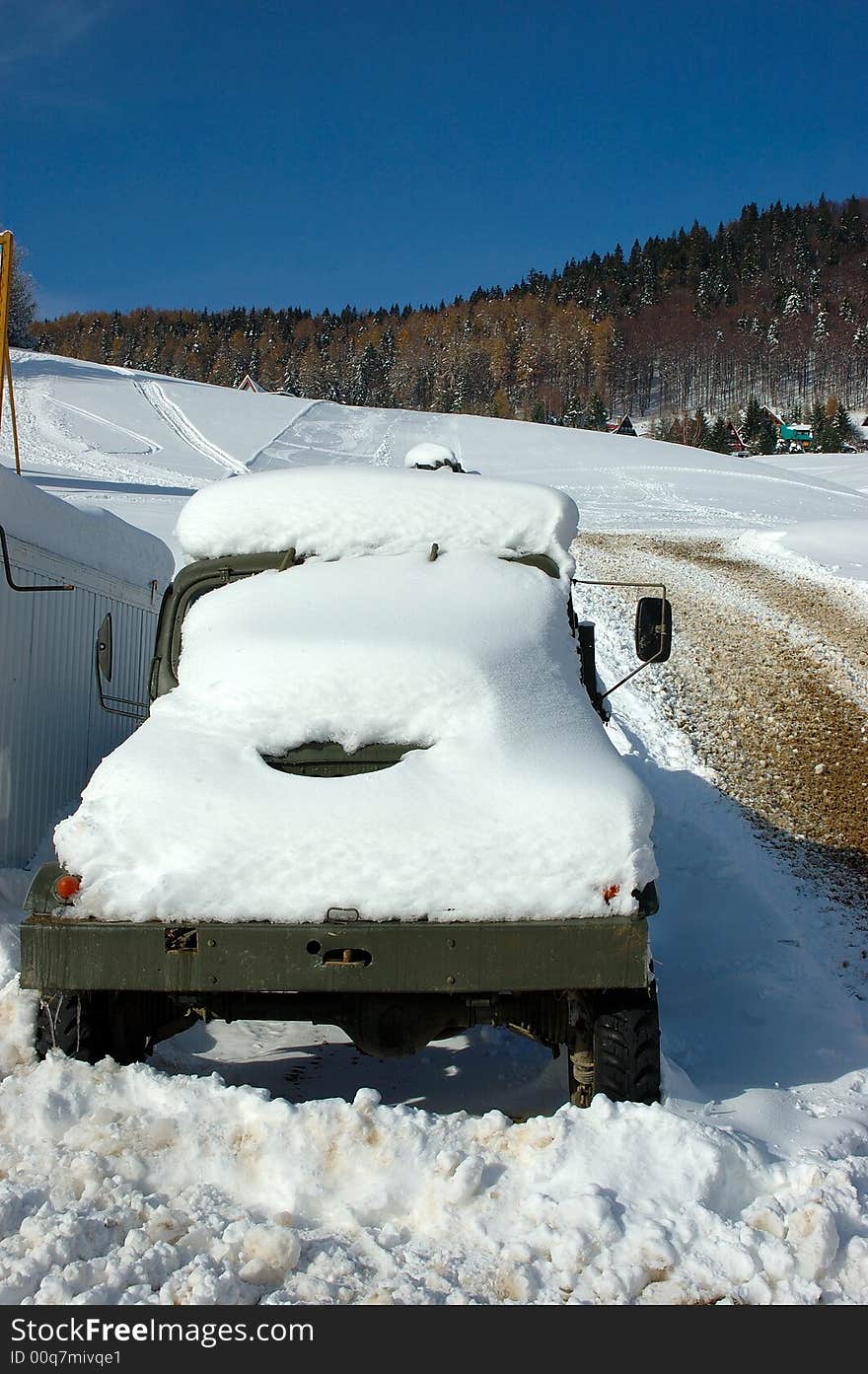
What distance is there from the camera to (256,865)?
3682 millimetres

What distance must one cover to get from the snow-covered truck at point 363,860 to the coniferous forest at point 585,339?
104939 mm

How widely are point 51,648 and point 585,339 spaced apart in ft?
414

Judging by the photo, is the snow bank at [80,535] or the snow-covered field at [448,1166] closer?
the snow-covered field at [448,1166]

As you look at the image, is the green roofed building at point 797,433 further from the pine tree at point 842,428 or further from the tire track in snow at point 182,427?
the tire track in snow at point 182,427

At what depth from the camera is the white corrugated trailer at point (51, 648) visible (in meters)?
6.80

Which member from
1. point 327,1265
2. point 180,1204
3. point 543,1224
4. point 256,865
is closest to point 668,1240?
point 543,1224

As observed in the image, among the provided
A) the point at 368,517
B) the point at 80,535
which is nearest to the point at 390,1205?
the point at 368,517

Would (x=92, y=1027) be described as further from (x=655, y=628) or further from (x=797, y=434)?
(x=797, y=434)

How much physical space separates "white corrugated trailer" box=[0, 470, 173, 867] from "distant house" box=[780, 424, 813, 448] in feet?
304

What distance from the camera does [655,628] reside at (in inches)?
209

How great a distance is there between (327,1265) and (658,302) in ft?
503

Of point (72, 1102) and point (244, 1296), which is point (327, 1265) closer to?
point (244, 1296)

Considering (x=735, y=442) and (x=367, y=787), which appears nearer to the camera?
(x=367, y=787)

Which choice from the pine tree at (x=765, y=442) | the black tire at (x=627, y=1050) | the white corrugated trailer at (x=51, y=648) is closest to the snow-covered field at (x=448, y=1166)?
the black tire at (x=627, y=1050)
